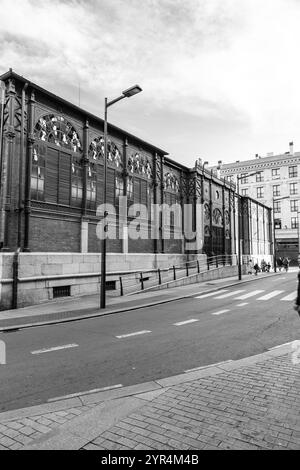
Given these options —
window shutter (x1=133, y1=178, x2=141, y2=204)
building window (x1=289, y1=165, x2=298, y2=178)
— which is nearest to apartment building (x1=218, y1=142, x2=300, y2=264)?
building window (x1=289, y1=165, x2=298, y2=178)

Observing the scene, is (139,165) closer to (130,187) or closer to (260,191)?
(130,187)

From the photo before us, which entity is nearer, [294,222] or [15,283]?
[15,283]

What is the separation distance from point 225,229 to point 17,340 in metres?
31.4

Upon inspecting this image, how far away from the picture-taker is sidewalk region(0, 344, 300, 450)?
349cm

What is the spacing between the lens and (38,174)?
17734 mm

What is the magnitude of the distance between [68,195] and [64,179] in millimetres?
914

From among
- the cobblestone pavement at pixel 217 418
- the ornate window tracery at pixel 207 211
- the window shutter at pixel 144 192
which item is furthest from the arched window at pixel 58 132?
the ornate window tracery at pixel 207 211

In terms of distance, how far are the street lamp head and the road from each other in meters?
8.82

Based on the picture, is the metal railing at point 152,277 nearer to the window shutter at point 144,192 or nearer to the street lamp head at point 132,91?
the window shutter at point 144,192

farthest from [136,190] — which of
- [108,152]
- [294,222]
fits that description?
[294,222]

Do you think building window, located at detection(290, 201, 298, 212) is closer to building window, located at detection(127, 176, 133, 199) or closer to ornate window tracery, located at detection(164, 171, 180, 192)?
ornate window tracery, located at detection(164, 171, 180, 192)

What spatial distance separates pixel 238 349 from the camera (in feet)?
25.3
